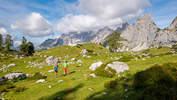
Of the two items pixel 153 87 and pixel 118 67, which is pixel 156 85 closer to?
pixel 153 87

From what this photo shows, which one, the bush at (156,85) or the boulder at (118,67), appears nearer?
the bush at (156,85)

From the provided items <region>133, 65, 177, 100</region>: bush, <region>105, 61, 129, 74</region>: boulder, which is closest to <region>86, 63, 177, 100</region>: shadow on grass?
<region>133, 65, 177, 100</region>: bush

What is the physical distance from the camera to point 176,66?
13.9 m

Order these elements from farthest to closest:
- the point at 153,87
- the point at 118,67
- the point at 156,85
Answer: the point at 118,67 < the point at 156,85 < the point at 153,87

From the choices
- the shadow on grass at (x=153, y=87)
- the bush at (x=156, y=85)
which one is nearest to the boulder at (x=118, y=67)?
the shadow on grass at (x=153, y=87)

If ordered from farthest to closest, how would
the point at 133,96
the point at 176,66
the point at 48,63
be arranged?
the point at 48,63 → the point at 176,66 → the point at 133,96

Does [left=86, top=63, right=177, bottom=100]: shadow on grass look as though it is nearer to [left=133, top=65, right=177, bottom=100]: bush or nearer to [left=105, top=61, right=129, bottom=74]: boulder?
[left=133, top=65, right=177, bottom=100]: bush

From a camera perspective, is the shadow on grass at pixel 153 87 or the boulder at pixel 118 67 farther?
the boulder at pixel 118 67

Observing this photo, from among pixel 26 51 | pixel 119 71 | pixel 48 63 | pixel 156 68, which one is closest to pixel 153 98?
pixel 156 68

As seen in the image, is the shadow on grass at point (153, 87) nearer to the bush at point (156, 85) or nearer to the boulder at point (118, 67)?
the bush at point (156, 85)

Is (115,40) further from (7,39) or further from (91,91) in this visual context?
(7,39)

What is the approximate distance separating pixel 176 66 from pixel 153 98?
7859 mm

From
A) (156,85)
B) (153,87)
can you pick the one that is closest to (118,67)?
(156,85)

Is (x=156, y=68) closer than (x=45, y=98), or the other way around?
(x=156, y=68)
